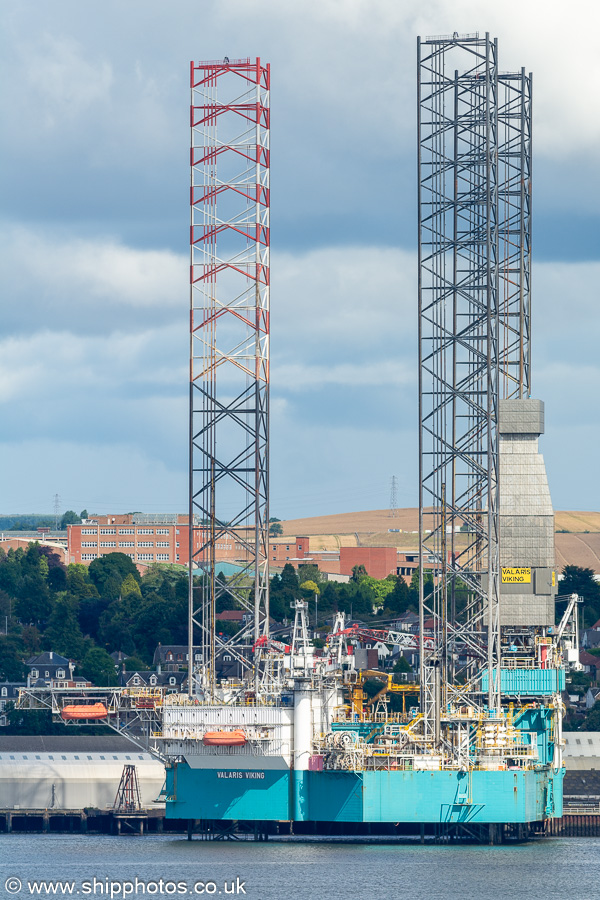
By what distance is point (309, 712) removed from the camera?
8975 cm

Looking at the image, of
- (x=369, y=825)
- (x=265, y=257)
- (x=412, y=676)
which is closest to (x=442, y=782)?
(x=369, y=825)

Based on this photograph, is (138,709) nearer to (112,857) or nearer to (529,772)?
(112,857)

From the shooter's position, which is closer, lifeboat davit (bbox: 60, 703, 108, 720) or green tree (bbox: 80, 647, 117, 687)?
lifeboat davit (bbox: 60, 703, 108, 720)

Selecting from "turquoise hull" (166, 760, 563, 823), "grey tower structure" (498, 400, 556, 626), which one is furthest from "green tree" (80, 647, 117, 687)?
"turquoise hull" (166, 760, 563, 823)

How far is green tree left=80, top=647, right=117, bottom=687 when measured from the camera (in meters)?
156

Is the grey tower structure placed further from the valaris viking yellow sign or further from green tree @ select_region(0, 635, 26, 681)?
green tree @ select_region(0, 635, 26, 681)

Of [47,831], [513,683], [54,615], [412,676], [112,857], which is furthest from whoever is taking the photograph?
[54,615]

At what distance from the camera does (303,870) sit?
7988cm

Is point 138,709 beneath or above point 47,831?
above

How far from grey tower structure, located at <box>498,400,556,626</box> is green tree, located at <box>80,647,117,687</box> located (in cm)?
6137

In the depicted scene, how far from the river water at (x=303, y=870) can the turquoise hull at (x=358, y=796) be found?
4.95 feet

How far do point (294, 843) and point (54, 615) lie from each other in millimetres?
96506

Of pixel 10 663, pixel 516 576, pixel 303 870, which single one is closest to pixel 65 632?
pixel 10 663

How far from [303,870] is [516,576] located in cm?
2492
